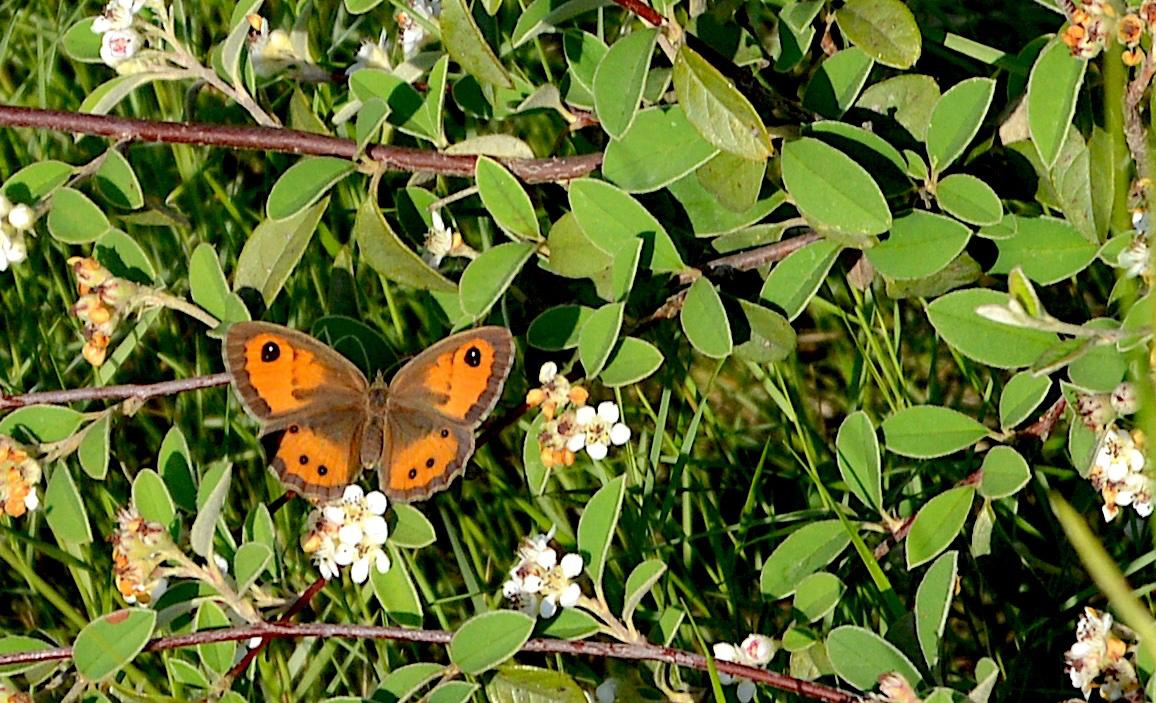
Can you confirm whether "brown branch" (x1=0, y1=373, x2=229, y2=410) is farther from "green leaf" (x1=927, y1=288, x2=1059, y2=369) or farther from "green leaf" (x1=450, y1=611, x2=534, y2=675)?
"green leaf" (x1=927, y1=288, x2=1059, y2=369)

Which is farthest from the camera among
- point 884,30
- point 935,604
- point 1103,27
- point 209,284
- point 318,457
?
point 209,284

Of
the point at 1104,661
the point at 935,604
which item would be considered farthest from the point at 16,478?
the point at 1104,661

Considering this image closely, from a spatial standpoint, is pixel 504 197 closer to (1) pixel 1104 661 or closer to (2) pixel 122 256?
(2) pixel 122 256

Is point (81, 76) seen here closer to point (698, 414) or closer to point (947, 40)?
point (698, 414)

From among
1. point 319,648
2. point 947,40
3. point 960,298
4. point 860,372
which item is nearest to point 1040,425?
point 960,298

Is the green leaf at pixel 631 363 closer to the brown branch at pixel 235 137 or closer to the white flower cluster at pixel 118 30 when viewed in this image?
the brown branch at pixel 235 137

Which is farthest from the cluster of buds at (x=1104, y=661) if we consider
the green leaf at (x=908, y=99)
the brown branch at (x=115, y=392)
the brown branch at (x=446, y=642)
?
the brown branch at (x=115, y=392)
